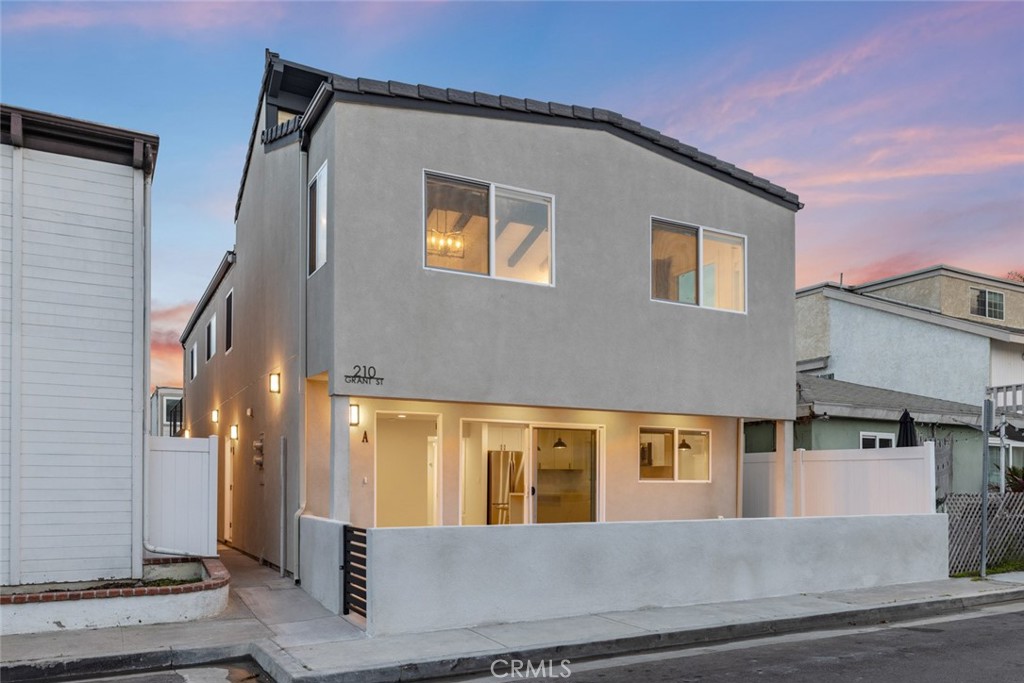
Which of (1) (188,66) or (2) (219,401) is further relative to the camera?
(2) (219,401)

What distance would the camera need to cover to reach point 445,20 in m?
16.7

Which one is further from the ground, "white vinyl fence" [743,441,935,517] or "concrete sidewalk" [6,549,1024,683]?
"white vinyl fence" [743,441,935,517]

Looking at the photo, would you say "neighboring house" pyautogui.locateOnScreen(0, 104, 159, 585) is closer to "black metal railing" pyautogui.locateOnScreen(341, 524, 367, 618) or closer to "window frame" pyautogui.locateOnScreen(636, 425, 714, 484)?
"black metal railing" pyautogui.locateOnScreen(341, 524, 367, 618)

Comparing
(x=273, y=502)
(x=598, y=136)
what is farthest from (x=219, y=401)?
(x=598, y=136)

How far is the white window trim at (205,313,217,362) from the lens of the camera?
19.2 metres

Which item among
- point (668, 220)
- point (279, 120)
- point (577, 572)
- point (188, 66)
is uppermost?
point (188, 66)

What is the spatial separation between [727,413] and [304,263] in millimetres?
6771

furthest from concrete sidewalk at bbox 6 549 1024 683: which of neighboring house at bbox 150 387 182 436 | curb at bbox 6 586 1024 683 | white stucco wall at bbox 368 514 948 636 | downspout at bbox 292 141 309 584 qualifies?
neighboring house at bbox 150 387 182 436

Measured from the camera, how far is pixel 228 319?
17.7 m

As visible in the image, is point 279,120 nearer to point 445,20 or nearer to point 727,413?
point 445,20

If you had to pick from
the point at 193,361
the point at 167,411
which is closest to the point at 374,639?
the point at 193,361

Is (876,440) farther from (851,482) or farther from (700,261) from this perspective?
(700,261)

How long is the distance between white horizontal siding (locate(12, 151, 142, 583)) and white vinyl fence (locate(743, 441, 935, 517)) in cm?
1004

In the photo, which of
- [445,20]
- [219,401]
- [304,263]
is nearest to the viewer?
[304,263]
